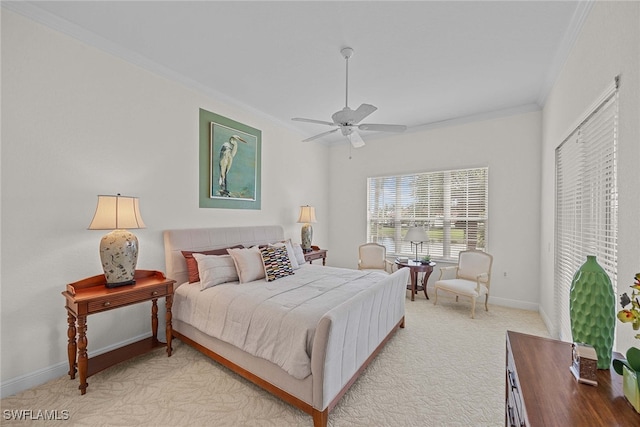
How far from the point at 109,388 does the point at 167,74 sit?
123 inches

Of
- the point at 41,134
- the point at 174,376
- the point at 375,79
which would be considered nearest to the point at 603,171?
the point at 375,79

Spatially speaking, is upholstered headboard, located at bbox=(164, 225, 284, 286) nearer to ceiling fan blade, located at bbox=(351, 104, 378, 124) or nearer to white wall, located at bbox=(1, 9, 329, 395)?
white wall, located at bbox=(1, 9, 329, 395)

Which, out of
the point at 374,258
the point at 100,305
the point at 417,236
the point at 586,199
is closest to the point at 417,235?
the point at 417,236

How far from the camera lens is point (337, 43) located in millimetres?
2566

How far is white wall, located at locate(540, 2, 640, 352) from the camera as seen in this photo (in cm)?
141

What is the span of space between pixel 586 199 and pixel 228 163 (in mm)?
3873

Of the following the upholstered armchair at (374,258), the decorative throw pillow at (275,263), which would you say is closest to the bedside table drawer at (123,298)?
the decorative throw pillow at (275,263)

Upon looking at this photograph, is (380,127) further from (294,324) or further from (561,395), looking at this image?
(561,395)

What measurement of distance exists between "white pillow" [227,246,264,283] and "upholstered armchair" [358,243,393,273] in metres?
2.38

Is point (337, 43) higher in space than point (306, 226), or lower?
higher

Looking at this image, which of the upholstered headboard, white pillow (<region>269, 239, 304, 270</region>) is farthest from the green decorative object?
the upholstered headboard

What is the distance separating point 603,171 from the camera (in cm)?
196

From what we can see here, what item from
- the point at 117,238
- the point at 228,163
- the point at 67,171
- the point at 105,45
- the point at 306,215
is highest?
the point at 105,45

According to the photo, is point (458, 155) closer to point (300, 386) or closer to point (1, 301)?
point (300, 386)
